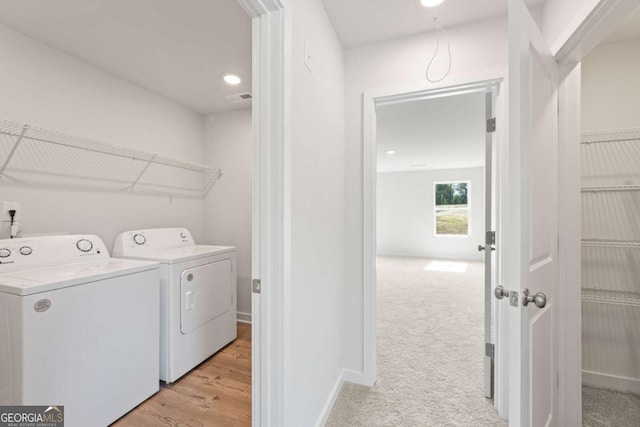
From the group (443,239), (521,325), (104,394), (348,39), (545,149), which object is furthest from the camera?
(443,239)

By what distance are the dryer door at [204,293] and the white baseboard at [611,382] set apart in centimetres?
282

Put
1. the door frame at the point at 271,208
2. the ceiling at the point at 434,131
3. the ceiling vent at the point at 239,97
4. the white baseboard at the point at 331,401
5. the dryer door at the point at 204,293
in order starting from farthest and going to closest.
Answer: the ceiling at the point at 434,131 < the ceiling vent at the point at 239,97 < the dryer door at the point at 204,293 < the white baseboard at the point at 331,401 < the door frame at the point at 271,208

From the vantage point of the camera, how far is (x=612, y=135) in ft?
5.87

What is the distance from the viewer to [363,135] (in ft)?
6.20

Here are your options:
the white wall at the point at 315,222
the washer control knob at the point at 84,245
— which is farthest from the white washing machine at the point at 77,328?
the white wall at the point at 315,222

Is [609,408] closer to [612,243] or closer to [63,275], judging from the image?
[612,243]

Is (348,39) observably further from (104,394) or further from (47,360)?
(104,394)

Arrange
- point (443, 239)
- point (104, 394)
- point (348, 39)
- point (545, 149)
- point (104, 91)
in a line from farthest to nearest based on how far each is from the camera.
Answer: point (443, 239) < point (104, 91) < point (348, 39) < point (104, 394) < point (545, 149)

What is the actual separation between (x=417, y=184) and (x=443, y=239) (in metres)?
1.65

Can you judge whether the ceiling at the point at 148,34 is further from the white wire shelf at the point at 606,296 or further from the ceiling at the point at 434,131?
the white wire shelf at the point at 606,296

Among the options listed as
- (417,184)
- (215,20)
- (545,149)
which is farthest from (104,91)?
(417,184)

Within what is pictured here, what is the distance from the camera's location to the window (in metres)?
7.09

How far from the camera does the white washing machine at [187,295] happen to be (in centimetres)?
193

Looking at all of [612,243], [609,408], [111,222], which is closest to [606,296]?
[612,243]
